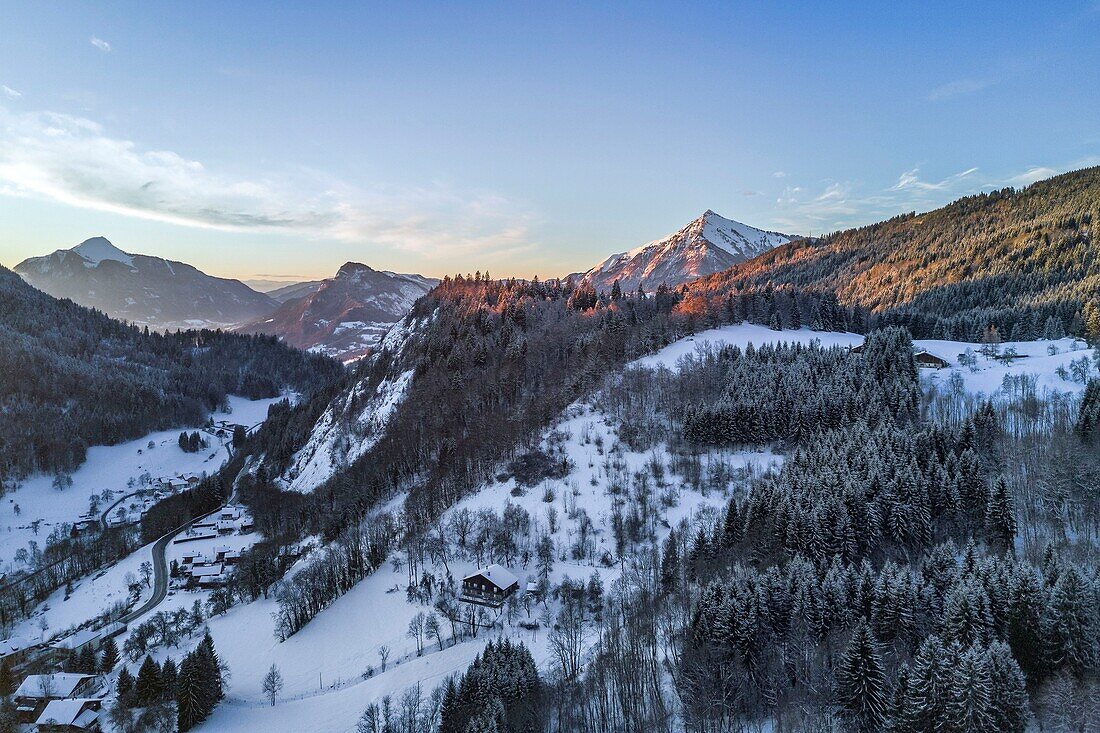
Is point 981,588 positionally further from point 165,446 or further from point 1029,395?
point 165,446

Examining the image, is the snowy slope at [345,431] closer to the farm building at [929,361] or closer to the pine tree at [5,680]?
the pine tree at [5,680]

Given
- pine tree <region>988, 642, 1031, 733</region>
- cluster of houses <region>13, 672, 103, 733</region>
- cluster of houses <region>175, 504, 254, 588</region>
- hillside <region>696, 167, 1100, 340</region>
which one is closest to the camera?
pine tree <region>988, 642, 1031, 733</region>

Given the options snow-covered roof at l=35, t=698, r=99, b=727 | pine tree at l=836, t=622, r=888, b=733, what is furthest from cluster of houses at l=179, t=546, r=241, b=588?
pine tree at l=836, t=622, r=888, b=733

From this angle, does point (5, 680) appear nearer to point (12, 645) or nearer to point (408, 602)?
point (12, 645)

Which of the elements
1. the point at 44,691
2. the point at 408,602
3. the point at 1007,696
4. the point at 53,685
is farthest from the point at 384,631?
the point at 1007,696

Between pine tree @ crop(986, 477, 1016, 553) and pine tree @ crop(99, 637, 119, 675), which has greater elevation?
pine tree @ crop(986, 477, 1016, 553)

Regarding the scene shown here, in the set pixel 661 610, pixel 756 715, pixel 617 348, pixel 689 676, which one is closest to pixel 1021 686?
pixel 756 715

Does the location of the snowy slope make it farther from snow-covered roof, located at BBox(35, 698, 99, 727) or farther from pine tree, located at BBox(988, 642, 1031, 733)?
pine tree, located at BBox(988, 642, 1031, 733)
